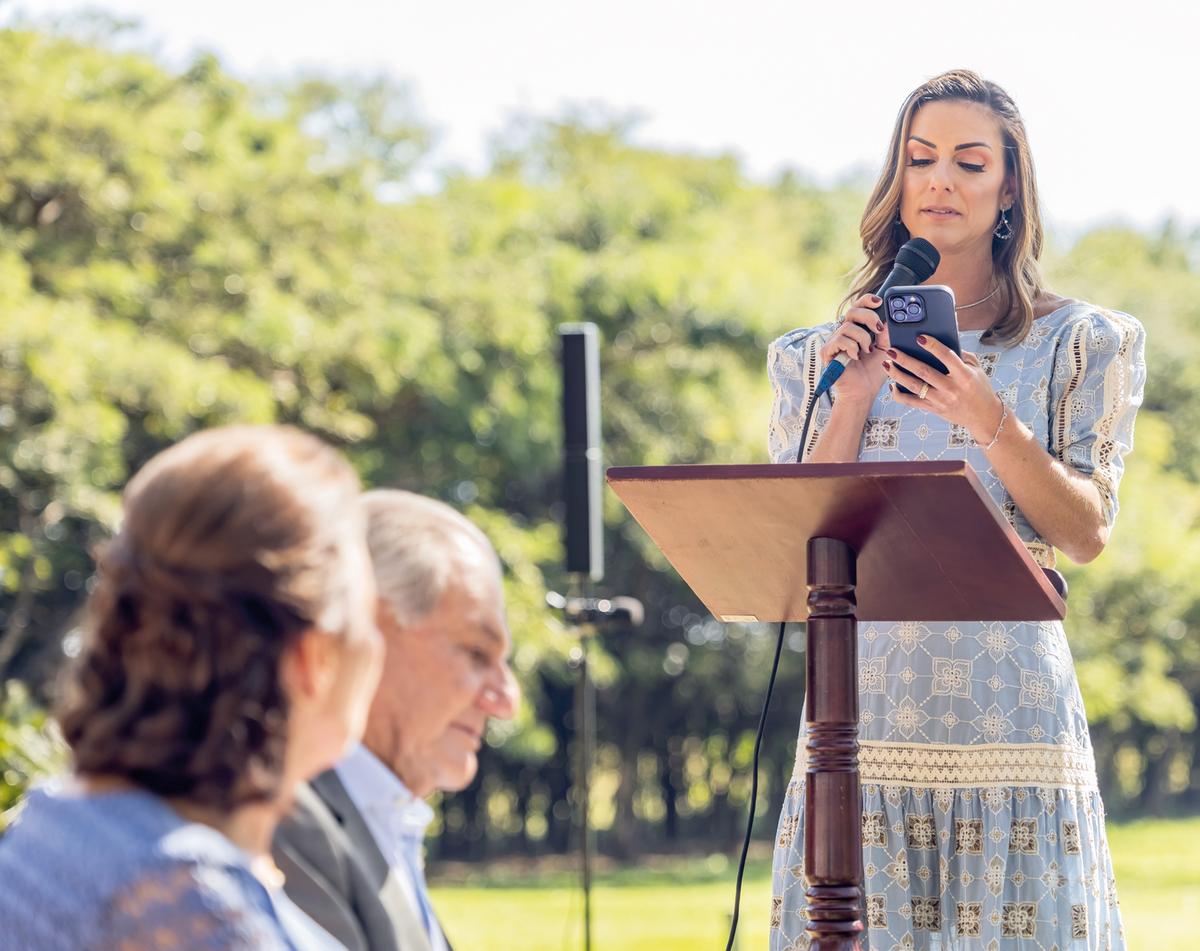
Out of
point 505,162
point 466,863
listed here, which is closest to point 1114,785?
point 466,863

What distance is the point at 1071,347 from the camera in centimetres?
265

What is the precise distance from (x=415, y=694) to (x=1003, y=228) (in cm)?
155

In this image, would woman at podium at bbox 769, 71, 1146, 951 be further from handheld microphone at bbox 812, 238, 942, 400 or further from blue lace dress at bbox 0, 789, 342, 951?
blue lace dress at bbox 0, 789, 342, 951

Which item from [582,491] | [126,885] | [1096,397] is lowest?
[582,491]

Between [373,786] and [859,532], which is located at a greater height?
[859,532]

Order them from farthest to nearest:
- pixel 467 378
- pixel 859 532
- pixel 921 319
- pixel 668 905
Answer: pixel 668 905 → pixel 467 378 → pixel 921 319 → pixel 859 532

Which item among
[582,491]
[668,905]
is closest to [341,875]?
[582,491]

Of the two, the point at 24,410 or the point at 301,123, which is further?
the point at 301,123

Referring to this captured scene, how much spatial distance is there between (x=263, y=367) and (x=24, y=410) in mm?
Answer: 1824

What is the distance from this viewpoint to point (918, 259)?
2.55m

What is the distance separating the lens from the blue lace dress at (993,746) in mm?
2486

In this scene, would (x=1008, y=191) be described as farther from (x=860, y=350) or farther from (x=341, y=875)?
(x=341, y=875)

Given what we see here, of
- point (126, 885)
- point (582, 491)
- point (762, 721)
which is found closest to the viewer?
point (126, 885)

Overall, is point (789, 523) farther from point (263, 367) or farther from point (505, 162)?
point (505, 162)
